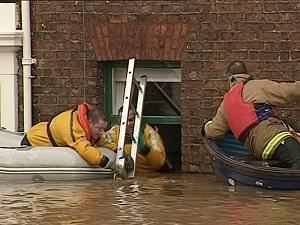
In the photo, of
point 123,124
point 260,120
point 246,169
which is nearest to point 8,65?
point 123,124

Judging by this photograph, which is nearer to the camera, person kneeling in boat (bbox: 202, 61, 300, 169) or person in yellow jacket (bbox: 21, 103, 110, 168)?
person kneeling in boat (bbox: 202, 61, 300, 169)

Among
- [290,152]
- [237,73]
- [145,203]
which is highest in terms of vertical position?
[237,73]

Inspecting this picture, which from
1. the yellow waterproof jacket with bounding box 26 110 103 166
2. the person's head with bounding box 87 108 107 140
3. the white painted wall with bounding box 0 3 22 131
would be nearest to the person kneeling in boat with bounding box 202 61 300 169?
the person's head with bounding box 87 108 107 140

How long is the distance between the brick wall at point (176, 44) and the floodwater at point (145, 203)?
1.31m

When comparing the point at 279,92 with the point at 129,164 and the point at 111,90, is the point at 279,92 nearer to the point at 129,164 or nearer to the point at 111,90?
the point at 129,164

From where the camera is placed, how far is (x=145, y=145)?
449 inches

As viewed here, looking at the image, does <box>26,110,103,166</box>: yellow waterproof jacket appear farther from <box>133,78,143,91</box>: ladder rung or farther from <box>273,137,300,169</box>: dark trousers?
<box>273,137,300,169</box>: dark trousers

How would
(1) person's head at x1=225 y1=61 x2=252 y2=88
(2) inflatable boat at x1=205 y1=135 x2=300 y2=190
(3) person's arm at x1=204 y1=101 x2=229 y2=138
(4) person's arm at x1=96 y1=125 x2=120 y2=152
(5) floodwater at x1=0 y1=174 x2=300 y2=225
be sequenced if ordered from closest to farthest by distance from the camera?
(5) floodwater at x1=0 y1=174 x2=300 y2=225 < (2) inflatable boat at x1=205 y1=135 x2=300 y2=190 < (3) person's arm at x1=204 y1=101 x2=229 y2=138 < (1) person's head at x1=225 y1=61 x2=252 y2=88 < (4) person's arm at x1=96 y1=125 x2=120 y2=152

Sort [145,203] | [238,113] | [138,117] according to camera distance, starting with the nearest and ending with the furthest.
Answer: [145,203]
[238,113]
[138,117]

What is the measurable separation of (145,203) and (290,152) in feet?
5.92

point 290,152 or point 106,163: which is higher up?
point 290,152

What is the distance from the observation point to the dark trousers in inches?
378

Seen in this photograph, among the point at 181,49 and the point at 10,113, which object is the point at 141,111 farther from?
the point at 10,113

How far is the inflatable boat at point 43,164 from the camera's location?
10633 mm
